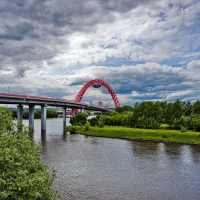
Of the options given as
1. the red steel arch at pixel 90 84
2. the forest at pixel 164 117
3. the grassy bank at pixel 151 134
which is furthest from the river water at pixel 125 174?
the red steel arch at pixel 90 84

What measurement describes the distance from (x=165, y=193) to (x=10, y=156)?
1589cm

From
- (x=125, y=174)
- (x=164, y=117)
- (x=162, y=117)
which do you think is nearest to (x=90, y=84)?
(x=162, y=117)

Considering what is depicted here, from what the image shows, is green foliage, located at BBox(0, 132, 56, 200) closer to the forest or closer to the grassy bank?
the grassy bank

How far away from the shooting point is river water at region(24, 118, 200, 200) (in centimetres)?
2073

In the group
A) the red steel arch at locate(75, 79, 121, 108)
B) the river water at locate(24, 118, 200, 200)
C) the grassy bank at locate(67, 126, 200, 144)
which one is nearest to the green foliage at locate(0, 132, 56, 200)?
the river water at locate(24, 118, 200, 200)

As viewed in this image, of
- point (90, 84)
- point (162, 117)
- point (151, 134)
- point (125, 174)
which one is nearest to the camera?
point (125, 174)

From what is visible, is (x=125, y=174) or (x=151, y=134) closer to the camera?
(x=125, y=174)

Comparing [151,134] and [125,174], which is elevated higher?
[151,134]

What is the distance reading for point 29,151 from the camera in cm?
1348

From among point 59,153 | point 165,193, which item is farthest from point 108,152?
point 165,193

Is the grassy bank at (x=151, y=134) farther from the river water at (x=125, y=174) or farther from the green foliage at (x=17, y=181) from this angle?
the green foliage at (x=17, y=181)

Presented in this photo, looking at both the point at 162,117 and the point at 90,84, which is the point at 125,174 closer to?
the point at 162,117

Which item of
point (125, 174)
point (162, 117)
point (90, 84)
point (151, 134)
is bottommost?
point (125, 174)

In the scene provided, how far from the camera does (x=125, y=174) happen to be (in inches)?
1030
